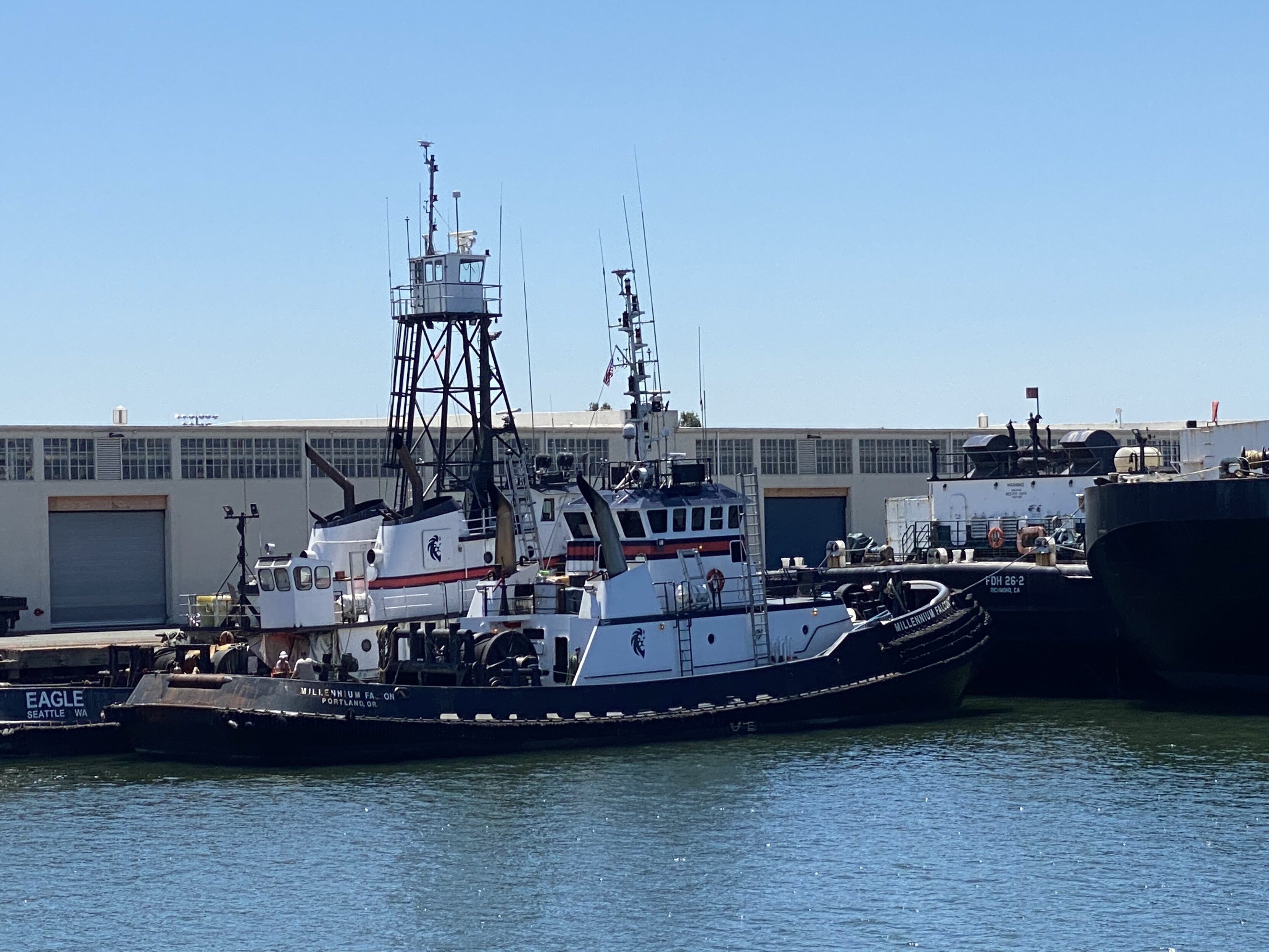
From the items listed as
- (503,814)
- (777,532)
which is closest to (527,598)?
(503,814)

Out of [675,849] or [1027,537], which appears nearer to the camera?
[675,849]

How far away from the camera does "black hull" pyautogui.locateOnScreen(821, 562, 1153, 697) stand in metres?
33.2

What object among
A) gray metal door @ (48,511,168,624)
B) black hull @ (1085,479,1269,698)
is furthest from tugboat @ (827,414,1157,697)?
gray metal door @ (48,511,168,624)

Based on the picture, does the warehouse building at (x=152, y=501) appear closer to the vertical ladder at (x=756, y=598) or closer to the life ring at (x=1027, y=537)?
the life ring at (x=1027, y=537)

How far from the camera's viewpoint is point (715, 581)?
29094 millimetres

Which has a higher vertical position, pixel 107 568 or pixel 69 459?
pixel 69 459

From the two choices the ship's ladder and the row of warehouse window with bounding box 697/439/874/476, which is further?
the row of warehouse window with bounding box 697/439/874/476

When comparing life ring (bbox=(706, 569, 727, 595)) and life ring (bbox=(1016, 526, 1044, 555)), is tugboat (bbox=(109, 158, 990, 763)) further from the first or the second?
life ring (bbox=(1016, 526, 1044, 555))

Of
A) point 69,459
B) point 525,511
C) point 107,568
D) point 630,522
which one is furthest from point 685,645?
point 69,459

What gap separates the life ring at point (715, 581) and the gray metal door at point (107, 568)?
22424 mm

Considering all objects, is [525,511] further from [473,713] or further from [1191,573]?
[1191,573]

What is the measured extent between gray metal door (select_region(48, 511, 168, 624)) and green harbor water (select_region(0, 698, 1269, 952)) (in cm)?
1874

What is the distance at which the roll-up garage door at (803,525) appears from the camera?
180ft

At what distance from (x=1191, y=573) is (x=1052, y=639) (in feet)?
14.9
